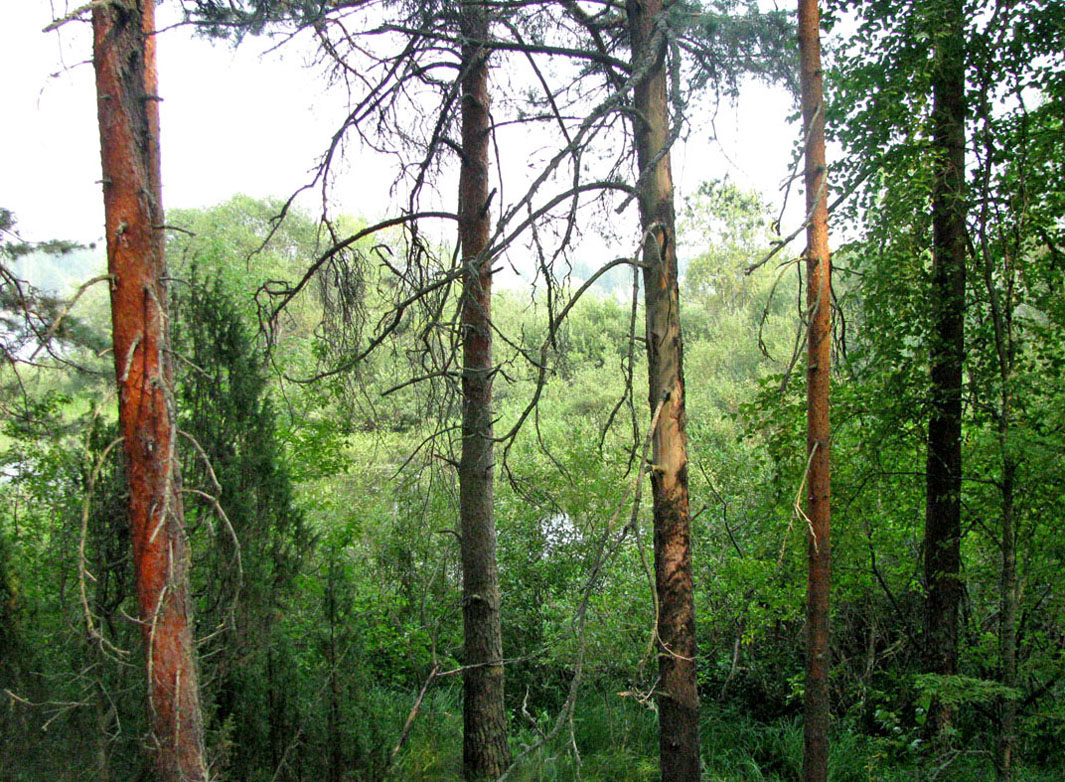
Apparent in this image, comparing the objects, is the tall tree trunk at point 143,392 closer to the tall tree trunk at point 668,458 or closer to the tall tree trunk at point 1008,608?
the tall tree trunk at point 668,458

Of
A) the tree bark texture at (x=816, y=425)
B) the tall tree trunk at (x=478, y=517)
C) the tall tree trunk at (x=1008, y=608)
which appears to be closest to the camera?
the tree bark texture at (x=816, y=425)

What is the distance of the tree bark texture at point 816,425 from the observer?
12.7 feet

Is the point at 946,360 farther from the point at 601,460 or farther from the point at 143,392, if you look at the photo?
the point at 143,392

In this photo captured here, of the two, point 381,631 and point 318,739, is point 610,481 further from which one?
point 318,739

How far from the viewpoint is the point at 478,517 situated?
19.2 feet

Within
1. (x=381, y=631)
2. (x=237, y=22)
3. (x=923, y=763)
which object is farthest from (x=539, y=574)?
(x=237, y=22)

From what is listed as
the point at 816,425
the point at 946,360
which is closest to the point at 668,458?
the point at 816,425

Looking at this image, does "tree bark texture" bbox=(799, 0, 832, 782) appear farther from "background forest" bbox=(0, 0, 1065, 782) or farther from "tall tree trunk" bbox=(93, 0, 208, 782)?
"tall tree trunk" bbox=(93, 0, 208, 782)

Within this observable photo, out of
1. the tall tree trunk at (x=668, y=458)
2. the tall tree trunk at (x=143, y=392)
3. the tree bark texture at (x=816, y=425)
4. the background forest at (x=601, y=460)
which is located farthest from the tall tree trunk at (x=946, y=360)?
the tall tree trunk at (x=143, y=392)

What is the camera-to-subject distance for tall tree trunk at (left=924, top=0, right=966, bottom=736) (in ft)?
19.3

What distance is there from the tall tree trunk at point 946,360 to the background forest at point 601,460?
7 cm

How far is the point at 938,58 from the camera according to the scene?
5.71 meters

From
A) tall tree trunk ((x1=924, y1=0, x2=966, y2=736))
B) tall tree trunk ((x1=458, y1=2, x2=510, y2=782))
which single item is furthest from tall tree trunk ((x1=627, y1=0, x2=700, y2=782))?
tall tree trunk ((x1=924, y1=0, x2=966, y2=736))

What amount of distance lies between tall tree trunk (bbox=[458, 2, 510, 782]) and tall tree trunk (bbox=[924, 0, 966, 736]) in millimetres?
3485
